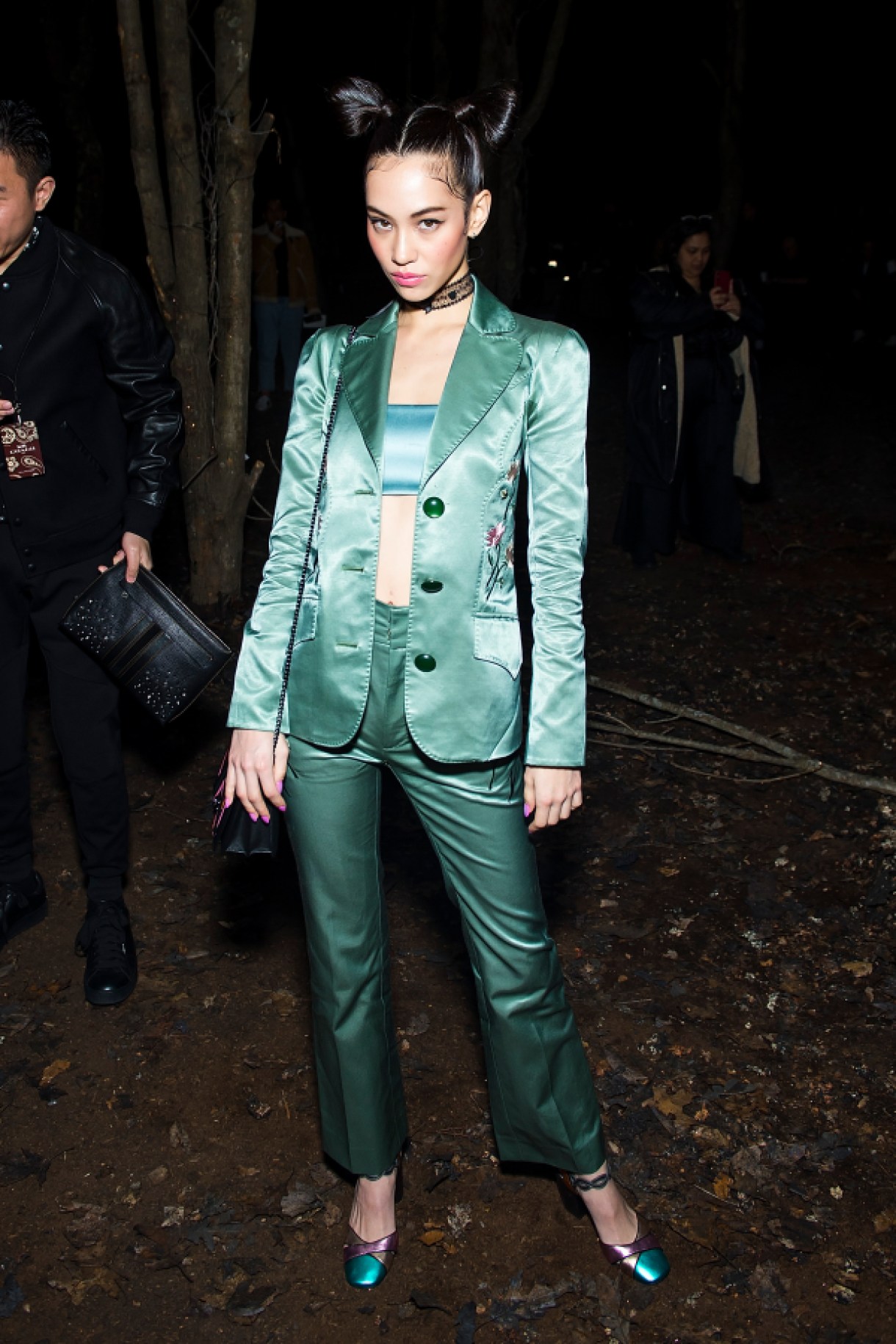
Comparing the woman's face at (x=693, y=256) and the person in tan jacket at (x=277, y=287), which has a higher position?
the woman's face at (x=693, y=256)

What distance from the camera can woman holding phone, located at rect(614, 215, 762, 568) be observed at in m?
8.54

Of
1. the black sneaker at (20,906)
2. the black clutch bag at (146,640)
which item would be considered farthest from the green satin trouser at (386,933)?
the black sneaker at (20,906)

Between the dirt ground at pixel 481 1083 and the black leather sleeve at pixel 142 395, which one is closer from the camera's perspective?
the dirt ground at pixel 481 1083

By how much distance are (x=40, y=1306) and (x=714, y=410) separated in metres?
7.43

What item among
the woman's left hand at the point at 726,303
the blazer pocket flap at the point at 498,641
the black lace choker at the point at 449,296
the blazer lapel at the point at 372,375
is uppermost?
the black lace choker at the point at 449,296

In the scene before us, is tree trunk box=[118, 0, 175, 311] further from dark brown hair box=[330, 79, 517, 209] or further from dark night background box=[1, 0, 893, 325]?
dark night background box=[1, 0, 893, 325]

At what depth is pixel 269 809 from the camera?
2.80 m

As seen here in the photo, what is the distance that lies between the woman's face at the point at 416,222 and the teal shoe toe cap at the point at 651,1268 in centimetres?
242

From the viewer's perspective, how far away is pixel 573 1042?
9.80ft

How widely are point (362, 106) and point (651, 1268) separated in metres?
2.85

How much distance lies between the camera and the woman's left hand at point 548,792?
272cm

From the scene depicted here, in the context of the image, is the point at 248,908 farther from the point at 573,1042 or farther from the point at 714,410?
the point at 714,410

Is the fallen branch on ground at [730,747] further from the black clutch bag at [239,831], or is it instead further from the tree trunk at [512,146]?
the tree trunk at [512,146]

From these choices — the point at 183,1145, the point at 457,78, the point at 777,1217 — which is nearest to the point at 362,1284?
the point at 183,1145
